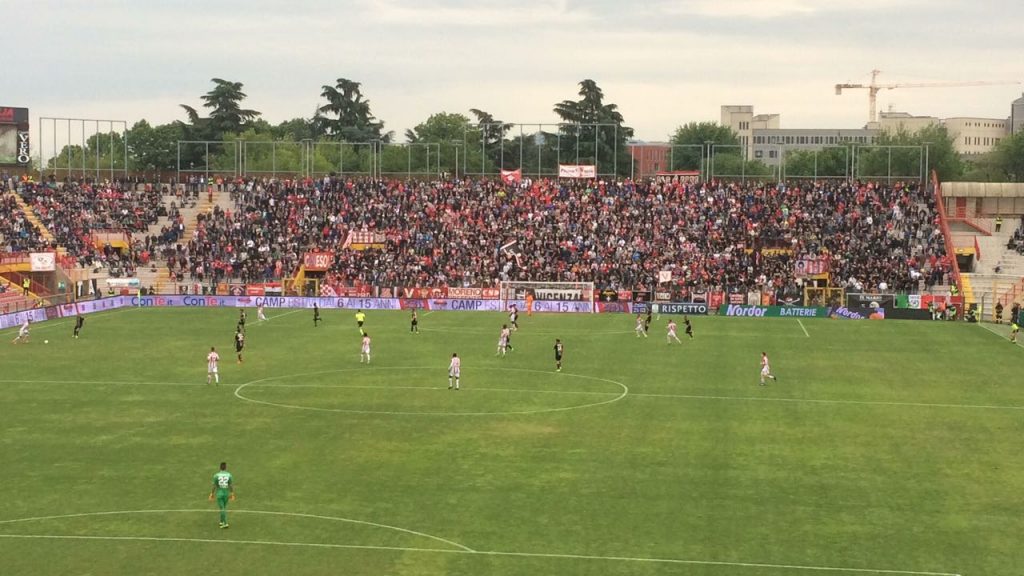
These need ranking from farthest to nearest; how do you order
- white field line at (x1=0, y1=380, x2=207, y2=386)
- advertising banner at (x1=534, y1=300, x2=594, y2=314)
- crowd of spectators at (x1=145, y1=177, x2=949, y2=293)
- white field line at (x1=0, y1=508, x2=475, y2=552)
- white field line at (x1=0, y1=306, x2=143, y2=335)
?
crowd of spectators at (x1=145, y1=177, x2=949, y2=293), advertising banner at (x1=534, y1=300, x2=594, y2=314), white field line at (x1=0, y1=306, x2=143, y2=335), white field line at (x1=0, y1=380, x2=207, y2=386), white field line at (x1=0, y1=508, x2=475, y2=552)

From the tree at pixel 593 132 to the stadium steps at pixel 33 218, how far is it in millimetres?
59377

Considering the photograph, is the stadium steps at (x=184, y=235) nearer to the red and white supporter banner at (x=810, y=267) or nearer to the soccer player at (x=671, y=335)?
the soccer player at (x=671, y=335)

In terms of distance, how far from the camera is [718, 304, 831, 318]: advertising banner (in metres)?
77.4

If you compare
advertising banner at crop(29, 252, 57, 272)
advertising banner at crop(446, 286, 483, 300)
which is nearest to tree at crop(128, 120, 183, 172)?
advertising banner at crop(29, 252, 57, 272)

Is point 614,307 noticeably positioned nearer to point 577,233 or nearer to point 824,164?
point 577,233

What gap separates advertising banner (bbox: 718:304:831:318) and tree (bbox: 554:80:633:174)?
54.6m

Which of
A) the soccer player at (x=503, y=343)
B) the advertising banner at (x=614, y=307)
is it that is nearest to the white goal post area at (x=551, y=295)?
the advertising banner at (x=614, y=307)

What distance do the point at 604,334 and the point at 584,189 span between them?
35182 mm

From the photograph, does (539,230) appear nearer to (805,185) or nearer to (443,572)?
(805,185)

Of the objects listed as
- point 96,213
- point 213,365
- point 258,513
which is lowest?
point 258,513

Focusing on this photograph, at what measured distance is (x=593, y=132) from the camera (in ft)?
449

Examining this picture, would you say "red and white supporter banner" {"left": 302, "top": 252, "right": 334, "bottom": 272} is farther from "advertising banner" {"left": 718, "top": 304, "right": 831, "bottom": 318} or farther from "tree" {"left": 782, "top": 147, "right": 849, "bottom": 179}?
"tree" {"left": 782, "top": 147, "right": 849, "bottom": 179}

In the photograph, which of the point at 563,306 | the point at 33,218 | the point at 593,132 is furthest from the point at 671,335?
the point at 593,132

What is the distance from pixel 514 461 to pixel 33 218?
234 ft
